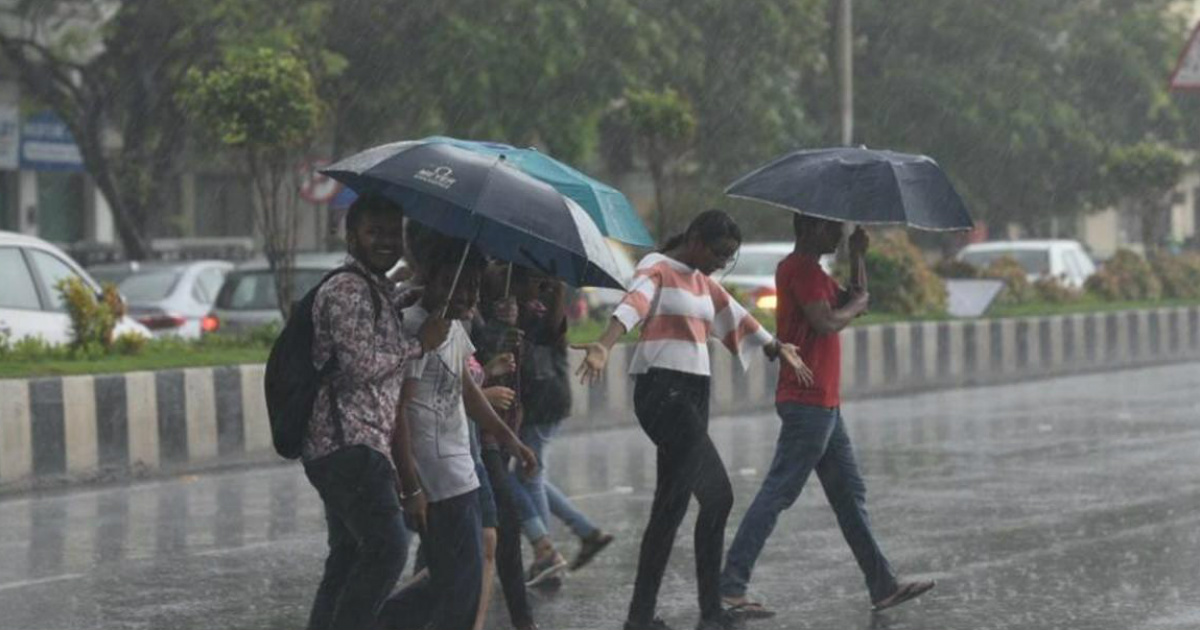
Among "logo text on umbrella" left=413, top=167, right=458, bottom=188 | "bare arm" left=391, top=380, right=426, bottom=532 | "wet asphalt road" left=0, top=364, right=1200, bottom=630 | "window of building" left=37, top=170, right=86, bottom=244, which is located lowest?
"wet asphalt road" left=0, top=364, right=1200, bottom=630

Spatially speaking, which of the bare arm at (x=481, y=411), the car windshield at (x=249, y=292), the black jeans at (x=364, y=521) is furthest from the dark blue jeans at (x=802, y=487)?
the car windshield at (x=249, y=292)

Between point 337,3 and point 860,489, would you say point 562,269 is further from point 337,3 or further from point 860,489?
point 337,3

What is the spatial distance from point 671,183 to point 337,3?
9041mm

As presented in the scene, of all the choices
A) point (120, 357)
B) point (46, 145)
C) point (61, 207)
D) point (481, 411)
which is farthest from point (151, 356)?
point (61, 207)

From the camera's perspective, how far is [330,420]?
21.5 ft

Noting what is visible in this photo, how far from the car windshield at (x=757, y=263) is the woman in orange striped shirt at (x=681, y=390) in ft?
58.1

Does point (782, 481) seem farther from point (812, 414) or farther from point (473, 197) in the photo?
point (473, 197)

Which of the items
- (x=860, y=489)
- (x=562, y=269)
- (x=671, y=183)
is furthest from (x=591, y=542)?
(x=671, y=183)

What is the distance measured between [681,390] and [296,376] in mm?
2429

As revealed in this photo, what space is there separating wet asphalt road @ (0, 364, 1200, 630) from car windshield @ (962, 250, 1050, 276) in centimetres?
1551

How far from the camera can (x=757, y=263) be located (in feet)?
88.9

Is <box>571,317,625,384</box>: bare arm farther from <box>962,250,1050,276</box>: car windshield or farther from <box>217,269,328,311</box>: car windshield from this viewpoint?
<box>962,250,1050,276</box>: car windshield

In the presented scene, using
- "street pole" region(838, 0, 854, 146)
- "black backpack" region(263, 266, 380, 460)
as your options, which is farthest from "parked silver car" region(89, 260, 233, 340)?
"black backpack" region(263, 266, 380, 460)

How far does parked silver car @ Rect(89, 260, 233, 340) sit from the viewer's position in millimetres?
22422
